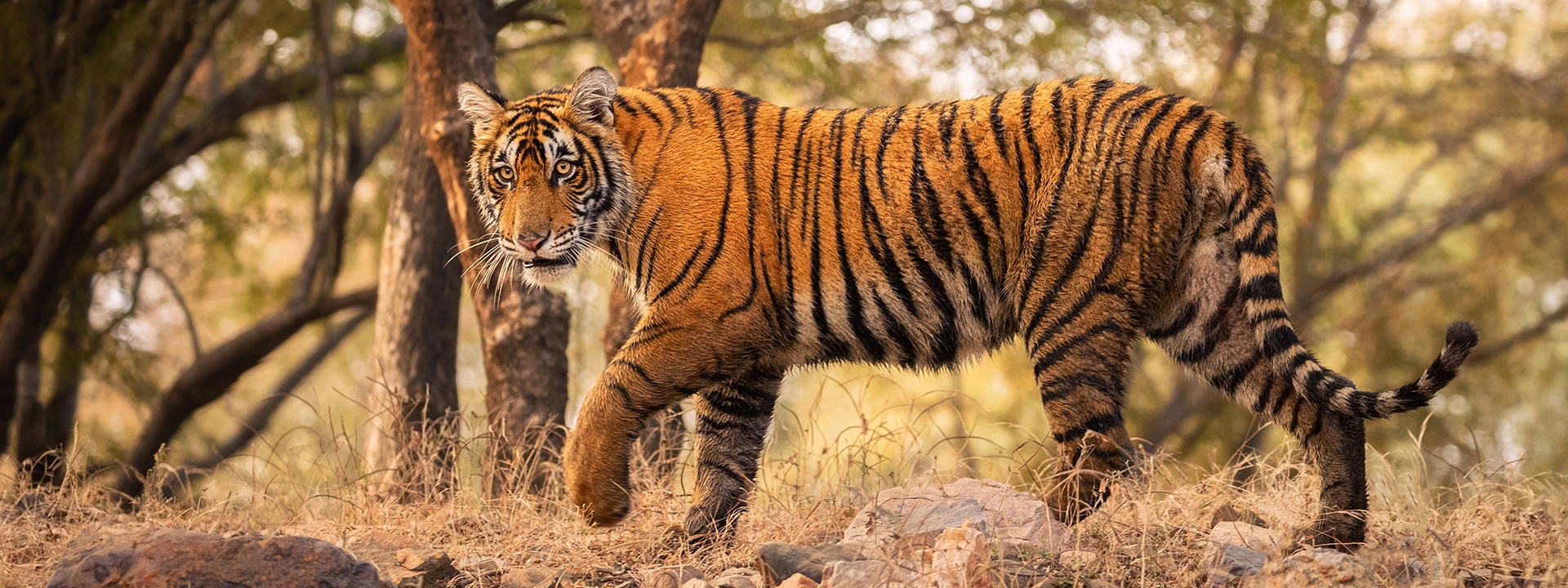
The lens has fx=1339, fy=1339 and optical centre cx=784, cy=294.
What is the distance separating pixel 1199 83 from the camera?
14.6 metres

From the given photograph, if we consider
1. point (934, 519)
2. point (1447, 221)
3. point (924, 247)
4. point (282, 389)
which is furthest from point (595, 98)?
point (1447, 221)

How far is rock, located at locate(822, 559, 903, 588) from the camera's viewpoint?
363cm

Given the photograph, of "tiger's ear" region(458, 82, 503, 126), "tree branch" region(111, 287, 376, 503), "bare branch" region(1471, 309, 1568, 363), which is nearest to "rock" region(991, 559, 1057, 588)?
"tiger's ear" region(458, 82, 503, 126)

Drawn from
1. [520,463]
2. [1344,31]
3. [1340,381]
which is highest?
[1344,31]

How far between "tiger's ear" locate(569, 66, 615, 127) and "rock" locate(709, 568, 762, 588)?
1.73 metres

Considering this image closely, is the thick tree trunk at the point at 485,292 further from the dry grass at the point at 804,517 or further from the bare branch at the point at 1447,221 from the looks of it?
the bare branch at the point at 1447,221

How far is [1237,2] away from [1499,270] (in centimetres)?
765

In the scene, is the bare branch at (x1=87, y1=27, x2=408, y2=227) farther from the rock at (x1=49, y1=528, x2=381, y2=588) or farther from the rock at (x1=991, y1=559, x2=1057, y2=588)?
the rock at (x1=991, y1=559, x2=1057, y2=588)

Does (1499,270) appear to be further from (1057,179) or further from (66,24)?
(66,24)

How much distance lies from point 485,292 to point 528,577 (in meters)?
2.78

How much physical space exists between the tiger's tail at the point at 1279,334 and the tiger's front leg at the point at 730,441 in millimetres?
1772

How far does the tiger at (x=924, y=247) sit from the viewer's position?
4453 millimetres

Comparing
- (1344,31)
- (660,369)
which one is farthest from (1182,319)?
(1344,31)

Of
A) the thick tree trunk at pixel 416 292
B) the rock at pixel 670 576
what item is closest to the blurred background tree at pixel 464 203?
the thick tree trunk at pixel 416 292
